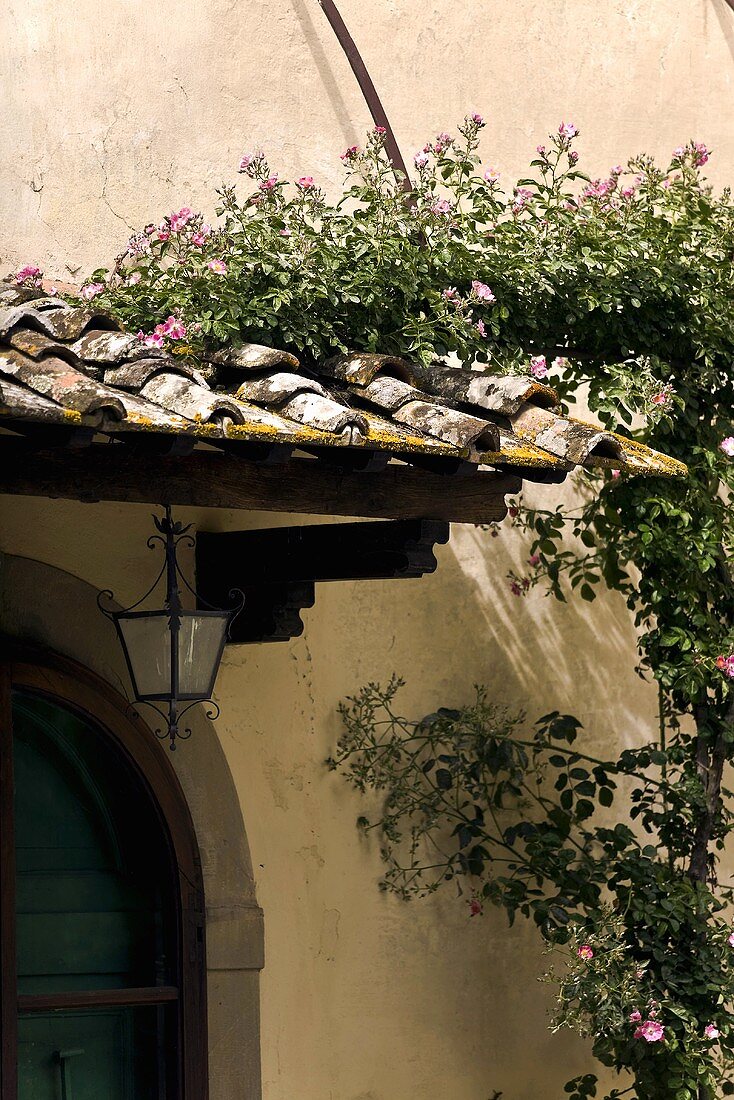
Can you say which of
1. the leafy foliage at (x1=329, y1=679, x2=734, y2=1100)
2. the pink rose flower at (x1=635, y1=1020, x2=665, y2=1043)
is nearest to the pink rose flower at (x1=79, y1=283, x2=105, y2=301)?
the leafy foliage at (x1=329, y1=679, x2=734, y2=1100)

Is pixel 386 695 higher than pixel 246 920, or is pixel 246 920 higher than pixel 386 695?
pixel 386 695

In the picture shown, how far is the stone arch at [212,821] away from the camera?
165 inches

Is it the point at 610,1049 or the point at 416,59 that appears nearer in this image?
the point at 610,1049

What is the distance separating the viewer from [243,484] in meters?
3.71

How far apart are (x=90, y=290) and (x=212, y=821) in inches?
64.6

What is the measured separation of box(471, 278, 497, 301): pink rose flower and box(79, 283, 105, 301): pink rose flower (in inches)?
43.1

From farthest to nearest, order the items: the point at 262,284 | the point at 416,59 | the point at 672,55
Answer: the point at 672,55
the point at 416,59
the point at 262,284

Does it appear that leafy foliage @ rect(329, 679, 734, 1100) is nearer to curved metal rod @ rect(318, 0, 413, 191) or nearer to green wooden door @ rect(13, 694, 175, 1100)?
green wooden door @ rect(13, 694, 175, 1100)

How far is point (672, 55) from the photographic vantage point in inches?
234

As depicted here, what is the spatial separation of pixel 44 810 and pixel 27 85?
226 centimetres

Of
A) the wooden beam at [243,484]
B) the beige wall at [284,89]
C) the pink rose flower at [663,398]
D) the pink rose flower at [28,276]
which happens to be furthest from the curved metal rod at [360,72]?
the wooden beam at [243,484]

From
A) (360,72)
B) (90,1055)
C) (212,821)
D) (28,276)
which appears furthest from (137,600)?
(360,72)

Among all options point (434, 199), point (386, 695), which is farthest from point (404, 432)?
point (386, 695)

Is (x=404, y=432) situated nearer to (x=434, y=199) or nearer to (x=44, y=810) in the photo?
(x=434, y=199)
